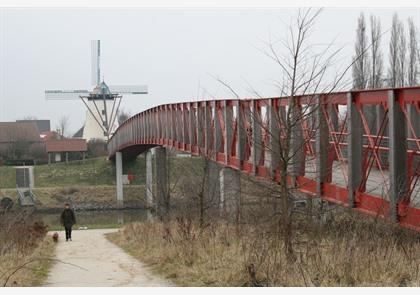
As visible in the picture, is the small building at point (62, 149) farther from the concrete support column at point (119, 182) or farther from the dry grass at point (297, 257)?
the dry grass at point (297, 257)

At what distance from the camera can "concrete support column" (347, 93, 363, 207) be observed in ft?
38.3

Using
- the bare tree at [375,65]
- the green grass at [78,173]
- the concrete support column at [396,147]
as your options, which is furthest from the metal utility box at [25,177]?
the concrete support column at [396,147]

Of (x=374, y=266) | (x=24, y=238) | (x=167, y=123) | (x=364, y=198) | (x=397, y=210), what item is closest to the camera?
(x=374, y=266)

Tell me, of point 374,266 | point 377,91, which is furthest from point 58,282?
point 377,91

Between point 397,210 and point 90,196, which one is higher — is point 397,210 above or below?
above

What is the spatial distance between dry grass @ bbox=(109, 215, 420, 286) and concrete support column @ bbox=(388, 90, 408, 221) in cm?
76

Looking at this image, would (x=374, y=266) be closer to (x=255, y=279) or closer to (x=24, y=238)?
(x=255, y=279)

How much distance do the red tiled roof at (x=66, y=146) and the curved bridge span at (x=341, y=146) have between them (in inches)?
2133

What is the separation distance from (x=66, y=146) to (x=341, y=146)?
211ft

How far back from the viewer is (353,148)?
11836mm

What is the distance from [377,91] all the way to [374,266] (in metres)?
3.13

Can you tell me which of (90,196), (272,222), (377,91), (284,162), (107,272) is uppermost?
(377,91)

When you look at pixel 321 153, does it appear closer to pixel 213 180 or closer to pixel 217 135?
pixel 217 135

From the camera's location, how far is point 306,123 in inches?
563
